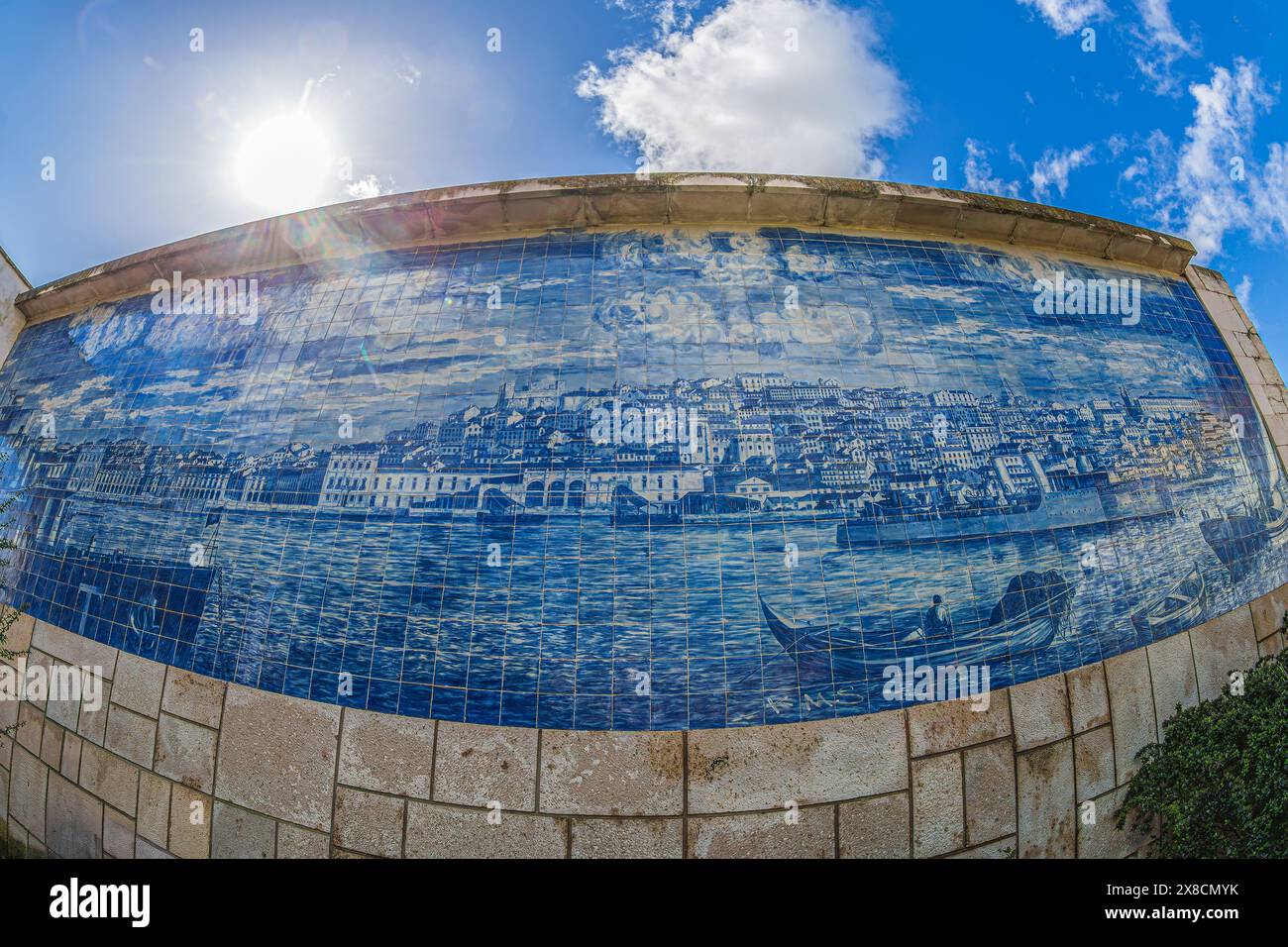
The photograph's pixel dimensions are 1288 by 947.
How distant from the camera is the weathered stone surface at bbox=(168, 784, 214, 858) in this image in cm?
471

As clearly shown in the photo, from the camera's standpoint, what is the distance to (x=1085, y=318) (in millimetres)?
6395

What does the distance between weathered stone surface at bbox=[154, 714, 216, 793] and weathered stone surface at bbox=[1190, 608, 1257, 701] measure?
1051 centimetres

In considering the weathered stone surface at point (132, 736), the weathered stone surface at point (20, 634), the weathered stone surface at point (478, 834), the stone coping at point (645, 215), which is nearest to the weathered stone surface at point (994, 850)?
the weathered stone surface at point (478, 834)

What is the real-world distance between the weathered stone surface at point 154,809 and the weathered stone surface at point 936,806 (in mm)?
Result: 7456

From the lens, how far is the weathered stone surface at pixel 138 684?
5113mm

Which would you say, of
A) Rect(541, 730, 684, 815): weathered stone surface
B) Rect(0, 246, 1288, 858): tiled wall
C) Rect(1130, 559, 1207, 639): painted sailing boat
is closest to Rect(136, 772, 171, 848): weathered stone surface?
Rect(0, 246, 1288, 858): tiled wall

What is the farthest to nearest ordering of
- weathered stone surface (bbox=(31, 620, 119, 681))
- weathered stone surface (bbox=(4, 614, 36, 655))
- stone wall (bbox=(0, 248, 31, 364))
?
stone wall (bbox=(0, 248, 31, 364)) < weathered stone surface (bbox=(4, 614, 36, 655)) < weathered stone surface (bbox=(31, 620, 119, 681))

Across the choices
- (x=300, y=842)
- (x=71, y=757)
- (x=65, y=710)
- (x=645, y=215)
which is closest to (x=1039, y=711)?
(x=645, y=215)

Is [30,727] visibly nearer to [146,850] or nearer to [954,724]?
[146,850]

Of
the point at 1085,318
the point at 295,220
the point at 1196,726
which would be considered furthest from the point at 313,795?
the point at 1085,318

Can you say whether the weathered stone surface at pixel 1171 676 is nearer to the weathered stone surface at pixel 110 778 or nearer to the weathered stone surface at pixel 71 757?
the weathered stone surface at pixel 110 778

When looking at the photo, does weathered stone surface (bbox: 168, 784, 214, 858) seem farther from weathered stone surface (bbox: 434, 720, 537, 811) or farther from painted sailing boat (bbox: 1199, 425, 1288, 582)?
painted sailing boat (bbox: 1199, 425, 1288, 582)
